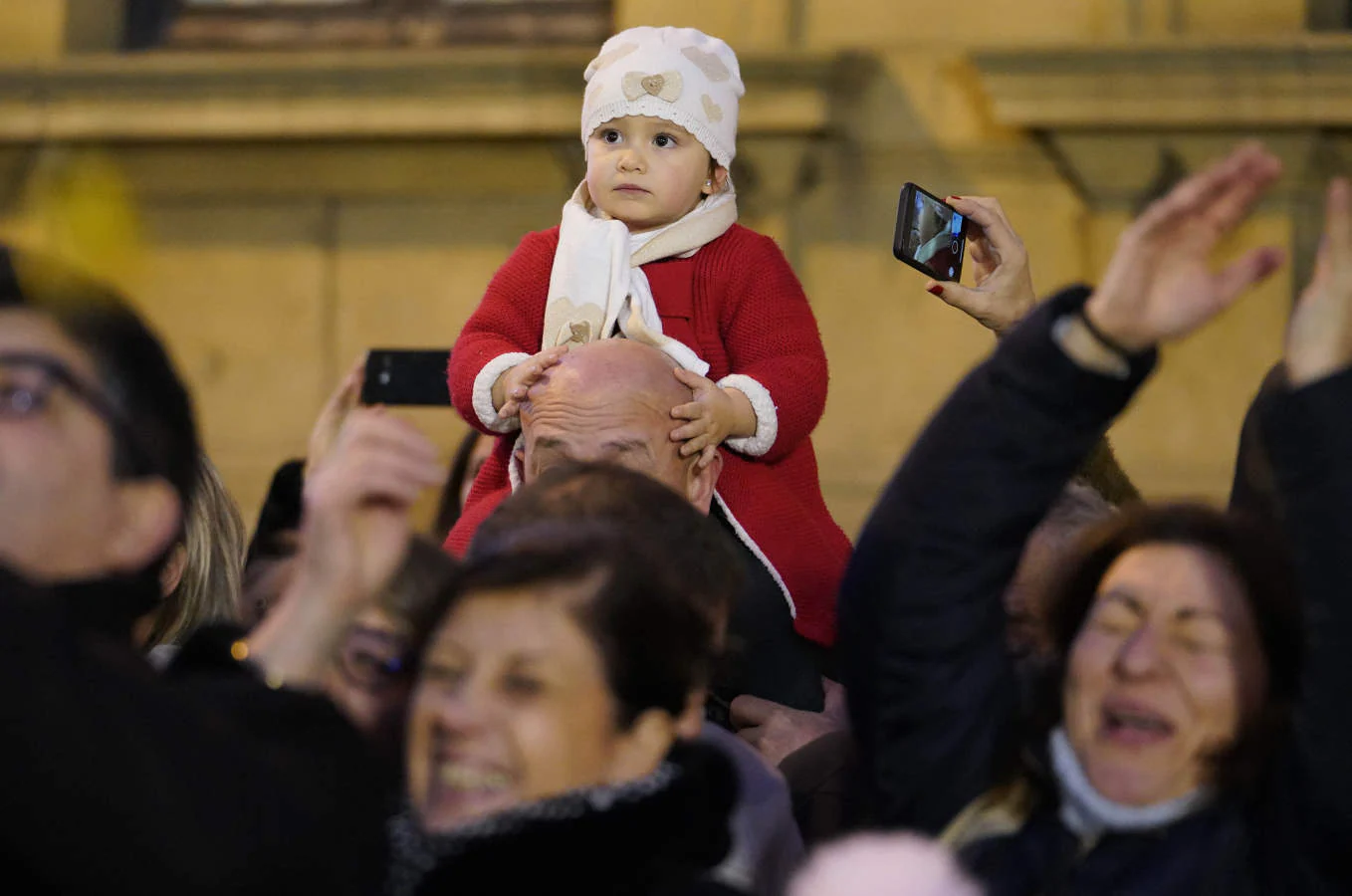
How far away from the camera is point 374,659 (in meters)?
2.21

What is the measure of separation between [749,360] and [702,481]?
→ 27 cm

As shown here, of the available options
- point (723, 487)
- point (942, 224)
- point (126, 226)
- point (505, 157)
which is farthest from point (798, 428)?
point (126, 226)

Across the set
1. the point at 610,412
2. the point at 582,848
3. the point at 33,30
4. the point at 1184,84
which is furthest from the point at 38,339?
the point at 33,30

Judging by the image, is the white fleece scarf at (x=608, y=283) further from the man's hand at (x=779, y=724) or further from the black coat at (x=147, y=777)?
the black coat at (x=147, y=777)

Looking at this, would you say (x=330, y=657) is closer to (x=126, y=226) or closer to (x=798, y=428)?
(x=798, y=428)

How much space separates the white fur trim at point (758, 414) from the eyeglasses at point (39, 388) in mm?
1511

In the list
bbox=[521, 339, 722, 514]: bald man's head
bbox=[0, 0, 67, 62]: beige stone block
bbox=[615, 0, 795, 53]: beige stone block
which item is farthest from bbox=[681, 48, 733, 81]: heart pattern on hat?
bbox=[0, 0, 67, 62]: beige stone block

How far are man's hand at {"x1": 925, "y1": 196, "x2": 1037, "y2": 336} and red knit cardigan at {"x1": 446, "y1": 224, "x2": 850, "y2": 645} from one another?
0.29 meters

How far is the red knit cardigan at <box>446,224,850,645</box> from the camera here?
3.28m

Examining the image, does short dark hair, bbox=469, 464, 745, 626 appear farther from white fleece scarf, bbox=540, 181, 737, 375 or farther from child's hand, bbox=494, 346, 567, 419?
white fleece scarf, bbox=540, 181, 737, 375

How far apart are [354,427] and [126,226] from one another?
16.1 feet

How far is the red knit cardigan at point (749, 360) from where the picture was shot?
3.28 metres

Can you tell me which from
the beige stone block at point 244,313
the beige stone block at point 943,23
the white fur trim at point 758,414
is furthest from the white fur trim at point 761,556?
the beige stone block at point 244,313

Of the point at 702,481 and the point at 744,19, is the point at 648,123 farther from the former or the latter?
the point at 744,19
